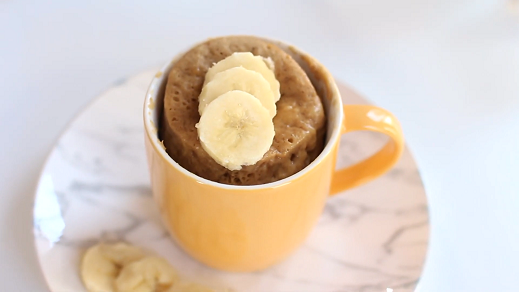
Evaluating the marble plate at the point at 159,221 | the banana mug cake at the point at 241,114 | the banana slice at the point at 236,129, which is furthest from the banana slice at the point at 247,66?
the marble plate at the point at 159,221

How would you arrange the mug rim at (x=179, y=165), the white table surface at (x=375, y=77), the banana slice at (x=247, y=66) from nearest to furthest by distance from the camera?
the mug rim at (x=179, y=165)
the banana slice at (x=247, y=66)
the white table surface at (x=375, y=77)

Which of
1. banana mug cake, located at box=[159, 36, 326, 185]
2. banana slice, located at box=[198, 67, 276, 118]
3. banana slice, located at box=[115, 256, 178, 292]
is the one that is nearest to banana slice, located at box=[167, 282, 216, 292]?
banana slice, located at box=[115, 256, 178, 292]

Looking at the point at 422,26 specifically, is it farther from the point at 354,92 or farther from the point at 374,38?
the point at 354,92

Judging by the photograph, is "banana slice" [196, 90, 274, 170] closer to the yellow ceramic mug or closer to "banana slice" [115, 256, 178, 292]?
the yellow ceramic mug

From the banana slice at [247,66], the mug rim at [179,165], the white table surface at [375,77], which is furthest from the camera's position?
the white table surface at [375,77]

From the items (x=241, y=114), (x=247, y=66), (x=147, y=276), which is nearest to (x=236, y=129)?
(x=241, y=114)

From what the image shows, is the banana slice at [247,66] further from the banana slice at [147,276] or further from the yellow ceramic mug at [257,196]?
the banana slice at [147,276]

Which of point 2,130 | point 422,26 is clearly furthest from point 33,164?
point 422,26
